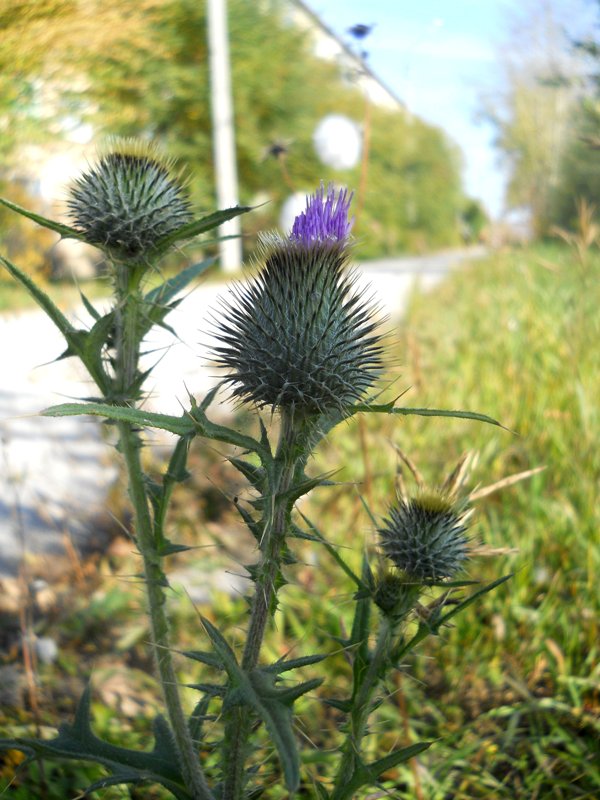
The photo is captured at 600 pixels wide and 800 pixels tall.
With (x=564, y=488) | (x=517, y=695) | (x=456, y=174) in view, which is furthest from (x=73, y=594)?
(x=456, y=174)

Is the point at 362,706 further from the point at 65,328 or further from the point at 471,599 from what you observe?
the point at 65,328

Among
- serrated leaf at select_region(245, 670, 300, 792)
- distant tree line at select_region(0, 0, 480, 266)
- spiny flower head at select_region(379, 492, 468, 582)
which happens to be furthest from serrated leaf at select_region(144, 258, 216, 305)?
distant tree line at select_region(0, 0, 480, 266)

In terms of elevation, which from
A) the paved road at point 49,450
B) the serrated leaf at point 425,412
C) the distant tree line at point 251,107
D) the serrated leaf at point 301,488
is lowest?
the serrated leaf at point 301,488

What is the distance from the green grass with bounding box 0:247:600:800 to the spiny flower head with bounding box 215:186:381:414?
206 millimetres

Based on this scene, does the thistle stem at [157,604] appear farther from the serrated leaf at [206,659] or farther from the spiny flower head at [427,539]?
the spiny flower head at [427,539]

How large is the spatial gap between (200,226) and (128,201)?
0.25 m

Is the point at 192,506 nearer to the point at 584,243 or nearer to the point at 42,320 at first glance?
the point at 584,243

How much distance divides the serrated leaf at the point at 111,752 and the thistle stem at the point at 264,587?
0.15 m

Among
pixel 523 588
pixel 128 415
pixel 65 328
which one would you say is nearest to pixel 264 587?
pixel 128 415

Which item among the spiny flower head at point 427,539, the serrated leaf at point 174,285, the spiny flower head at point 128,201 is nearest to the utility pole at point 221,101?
the spiny flower head at point 128,201

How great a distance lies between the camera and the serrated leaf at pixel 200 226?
46.4 inches

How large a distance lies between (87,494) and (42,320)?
524 cm

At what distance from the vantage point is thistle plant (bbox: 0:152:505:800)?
1.12 m

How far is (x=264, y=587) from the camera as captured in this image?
113 cm
